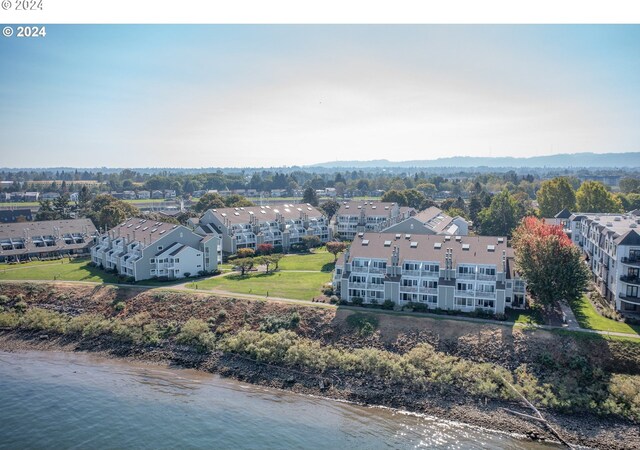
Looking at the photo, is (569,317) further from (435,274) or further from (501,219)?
(501,219)

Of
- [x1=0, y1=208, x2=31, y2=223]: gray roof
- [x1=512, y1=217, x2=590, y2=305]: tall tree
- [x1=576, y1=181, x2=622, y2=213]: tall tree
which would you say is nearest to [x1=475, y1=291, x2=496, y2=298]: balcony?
[x1=512, y1=217, x2=590, y2=305]: tall tree

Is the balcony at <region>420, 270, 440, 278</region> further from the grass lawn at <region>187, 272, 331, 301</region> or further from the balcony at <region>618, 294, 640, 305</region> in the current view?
the balcony at <region>618, 294, 640, 305</region>

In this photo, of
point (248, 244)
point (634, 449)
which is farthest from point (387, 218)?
point (634, 449)

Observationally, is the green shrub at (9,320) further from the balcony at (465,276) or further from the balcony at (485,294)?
the balcony at (485,294)

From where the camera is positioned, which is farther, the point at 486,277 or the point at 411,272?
the point at 411,272

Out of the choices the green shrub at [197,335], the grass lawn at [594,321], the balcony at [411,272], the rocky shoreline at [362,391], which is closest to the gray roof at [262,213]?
the green shrub at [197,335]

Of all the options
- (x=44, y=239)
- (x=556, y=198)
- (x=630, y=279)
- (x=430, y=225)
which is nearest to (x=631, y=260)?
(x=630, y=279)
